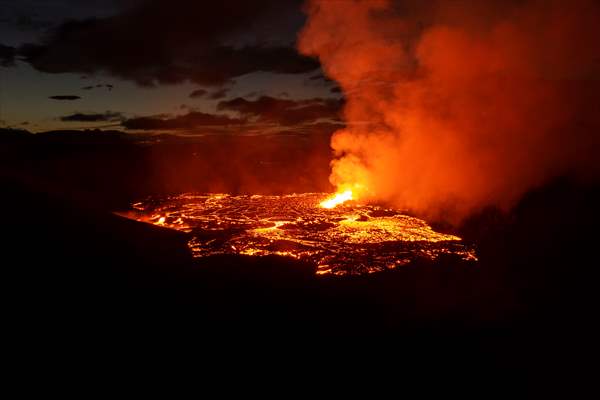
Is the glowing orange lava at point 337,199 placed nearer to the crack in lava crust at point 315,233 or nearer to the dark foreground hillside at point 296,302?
the crack in lava crust at point 315,233

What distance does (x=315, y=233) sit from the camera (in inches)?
539

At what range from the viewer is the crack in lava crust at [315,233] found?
11.5 m

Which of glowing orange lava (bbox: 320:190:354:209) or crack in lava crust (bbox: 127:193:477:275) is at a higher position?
glowing orange lava (bbox: 320:190:354:209)

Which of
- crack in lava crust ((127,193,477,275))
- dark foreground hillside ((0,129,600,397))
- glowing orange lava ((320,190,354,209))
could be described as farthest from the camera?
glowing orange lava ((320,190,354,209))

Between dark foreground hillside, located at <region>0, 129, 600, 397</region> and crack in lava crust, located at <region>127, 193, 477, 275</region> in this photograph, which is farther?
crack in lava crust, located at <region>127, 193, 477, 275</region>

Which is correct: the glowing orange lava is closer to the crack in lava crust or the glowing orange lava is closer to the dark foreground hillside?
the crack in lava crust

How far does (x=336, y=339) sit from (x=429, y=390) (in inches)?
74.4

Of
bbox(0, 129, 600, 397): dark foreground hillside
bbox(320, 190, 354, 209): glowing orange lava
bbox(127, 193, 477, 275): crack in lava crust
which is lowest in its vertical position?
bbox(0, 129, 600, 397): dark foreground hillside

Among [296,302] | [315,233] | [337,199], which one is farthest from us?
[337,199]

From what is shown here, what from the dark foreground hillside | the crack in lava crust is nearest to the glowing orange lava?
the crack in lava crust

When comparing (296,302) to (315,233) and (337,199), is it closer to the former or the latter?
(315,233)

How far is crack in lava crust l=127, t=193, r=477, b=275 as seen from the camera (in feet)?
37.7

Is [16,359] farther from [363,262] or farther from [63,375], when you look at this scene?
[363,262]

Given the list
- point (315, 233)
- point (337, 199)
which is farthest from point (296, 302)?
point (337, 199)
